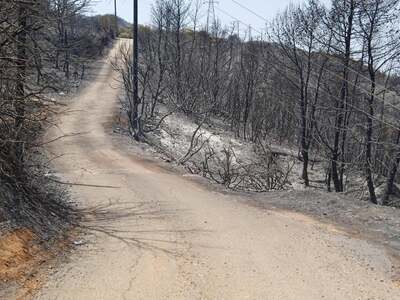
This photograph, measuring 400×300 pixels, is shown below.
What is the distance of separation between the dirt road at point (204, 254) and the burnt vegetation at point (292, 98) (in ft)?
14.1

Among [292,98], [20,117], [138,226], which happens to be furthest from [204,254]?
[292,98]

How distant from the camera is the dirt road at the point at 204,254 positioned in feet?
19.8

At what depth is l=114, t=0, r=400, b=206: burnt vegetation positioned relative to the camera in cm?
1997

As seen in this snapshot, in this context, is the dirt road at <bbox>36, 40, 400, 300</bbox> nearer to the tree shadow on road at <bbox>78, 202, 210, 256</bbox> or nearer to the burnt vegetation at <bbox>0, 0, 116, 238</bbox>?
the tree shadow on road at <bbox>78, 202, 210, 256</bbox>

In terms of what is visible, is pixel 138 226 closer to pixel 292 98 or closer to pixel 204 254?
pixel 204 254

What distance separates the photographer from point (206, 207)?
33.7 feet

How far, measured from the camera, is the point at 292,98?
3666 cm

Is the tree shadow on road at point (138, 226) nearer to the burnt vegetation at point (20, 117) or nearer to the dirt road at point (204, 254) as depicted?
the dirt road at point (204, 254)

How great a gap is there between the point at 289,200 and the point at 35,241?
19.0ft

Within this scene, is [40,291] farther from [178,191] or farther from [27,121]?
[178,191]

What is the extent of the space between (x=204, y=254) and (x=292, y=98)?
30.6 m

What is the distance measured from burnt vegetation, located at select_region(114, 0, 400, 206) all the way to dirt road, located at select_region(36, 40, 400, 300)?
169 inches

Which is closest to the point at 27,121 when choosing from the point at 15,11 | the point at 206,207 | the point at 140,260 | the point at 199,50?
the point at 15,11

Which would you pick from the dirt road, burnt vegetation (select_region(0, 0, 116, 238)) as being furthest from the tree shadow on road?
burnt vegetation (select_region(0, 0, 116, 238))
